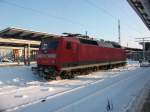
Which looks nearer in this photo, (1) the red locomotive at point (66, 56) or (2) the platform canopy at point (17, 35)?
(1) the red locomotive at point (66, 56)

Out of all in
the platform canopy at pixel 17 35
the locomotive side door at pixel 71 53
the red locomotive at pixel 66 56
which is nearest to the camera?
the red locomotive at pixel 66 56

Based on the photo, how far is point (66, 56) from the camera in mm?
24359

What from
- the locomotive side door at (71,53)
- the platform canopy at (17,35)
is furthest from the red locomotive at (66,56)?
the platform canopy at (17,35)

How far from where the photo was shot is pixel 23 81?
22.1 meters

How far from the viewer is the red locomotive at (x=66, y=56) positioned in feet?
76.3

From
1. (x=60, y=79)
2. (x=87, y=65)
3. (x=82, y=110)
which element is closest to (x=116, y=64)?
(x=87, y=65)

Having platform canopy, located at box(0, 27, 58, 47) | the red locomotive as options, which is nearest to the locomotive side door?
the red locomotive

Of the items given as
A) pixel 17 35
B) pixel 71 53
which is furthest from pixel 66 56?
pixel 17 35

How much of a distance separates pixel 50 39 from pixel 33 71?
113 inches

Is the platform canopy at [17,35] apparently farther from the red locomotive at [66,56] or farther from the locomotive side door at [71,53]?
the locomotive side door at [71,53]

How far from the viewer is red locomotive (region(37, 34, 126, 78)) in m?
23.3

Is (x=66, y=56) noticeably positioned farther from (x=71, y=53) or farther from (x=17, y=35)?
(x=17, y=35)

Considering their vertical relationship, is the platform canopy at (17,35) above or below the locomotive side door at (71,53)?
above

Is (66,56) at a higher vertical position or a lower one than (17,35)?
lower
